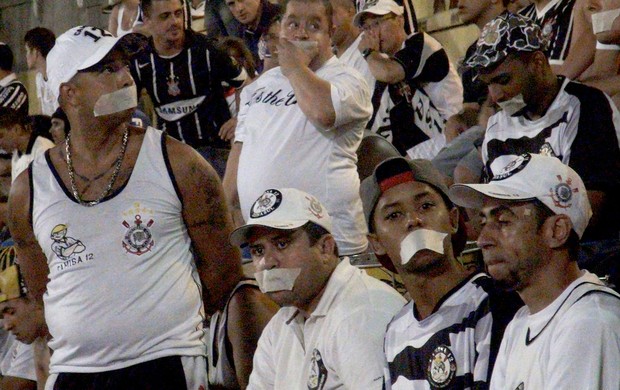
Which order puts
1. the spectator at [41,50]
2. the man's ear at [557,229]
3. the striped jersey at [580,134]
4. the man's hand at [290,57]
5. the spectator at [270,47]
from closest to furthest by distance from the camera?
the man's ear at [557,229] → the striped jersey at [580,134] → the man's hand at [290,57] → the spectator at [270,47] → the spectator at [41,50]

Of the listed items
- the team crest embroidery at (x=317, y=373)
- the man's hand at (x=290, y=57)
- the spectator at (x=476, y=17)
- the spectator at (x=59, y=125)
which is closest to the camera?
the team crest embroidery at (x=317, y=373)

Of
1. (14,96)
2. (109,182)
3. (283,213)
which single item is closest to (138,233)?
(109,182)

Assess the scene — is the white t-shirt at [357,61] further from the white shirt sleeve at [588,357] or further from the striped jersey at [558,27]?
the white shirt sleeve at [588,357]

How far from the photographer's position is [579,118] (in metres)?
4.71

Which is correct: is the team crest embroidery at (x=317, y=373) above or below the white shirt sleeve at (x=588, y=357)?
below

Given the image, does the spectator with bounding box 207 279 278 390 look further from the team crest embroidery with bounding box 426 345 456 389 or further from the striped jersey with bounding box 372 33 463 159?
the striped jersey with bounding box 372 33 463 159

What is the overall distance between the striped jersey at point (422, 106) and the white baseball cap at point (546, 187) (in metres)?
3.17

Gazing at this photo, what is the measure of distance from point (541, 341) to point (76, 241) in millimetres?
1811

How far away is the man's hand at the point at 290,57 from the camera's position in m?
5.56

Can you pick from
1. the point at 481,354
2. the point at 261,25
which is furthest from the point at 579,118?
the point at 261,25

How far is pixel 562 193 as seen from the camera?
11.7 feet

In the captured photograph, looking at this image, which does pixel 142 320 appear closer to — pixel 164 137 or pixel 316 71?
pixel 164 137

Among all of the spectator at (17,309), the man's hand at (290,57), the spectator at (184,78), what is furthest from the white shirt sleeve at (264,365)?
the spectator at (184,78)

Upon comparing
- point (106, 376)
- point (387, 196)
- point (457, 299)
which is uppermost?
point (387, 196)
